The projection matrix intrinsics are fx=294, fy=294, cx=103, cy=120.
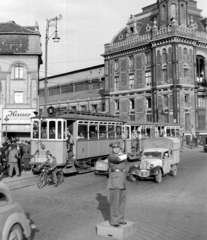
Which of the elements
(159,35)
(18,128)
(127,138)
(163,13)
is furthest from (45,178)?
(163,13)

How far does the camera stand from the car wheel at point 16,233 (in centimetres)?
559

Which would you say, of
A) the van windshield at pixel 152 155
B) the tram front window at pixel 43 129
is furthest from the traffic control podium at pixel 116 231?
the tram front window at pixel 43 129

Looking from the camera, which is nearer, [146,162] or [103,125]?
[146,162]

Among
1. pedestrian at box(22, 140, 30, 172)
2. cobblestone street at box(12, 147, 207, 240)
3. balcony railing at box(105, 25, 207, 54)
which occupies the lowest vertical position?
cobblestone street at box(12, 147, 207, 240)

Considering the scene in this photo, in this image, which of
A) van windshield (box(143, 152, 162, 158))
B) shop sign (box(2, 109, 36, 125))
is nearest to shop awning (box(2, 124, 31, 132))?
shop sign (box(2, 109, 36, 125))

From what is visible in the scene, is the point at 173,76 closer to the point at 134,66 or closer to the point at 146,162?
the point at 134,66

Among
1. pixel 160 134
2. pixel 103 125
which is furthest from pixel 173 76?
pixel 103 125

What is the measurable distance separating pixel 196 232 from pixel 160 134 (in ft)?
78.5

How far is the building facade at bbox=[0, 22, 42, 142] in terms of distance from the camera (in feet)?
95.0

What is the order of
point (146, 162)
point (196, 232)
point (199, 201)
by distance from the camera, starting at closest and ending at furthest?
1. point (196, 232)
2. point (199, 201)
3. point (146, 162)

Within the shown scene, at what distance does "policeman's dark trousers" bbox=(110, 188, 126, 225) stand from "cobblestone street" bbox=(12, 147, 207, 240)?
0.53m

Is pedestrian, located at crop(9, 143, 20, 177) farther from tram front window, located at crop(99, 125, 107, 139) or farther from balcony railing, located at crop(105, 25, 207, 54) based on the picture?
balcony railing, located at crop(105, 25, 207, 54)

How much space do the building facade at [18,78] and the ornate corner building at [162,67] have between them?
57.1ft

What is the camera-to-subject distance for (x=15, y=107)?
2905 centimetres
